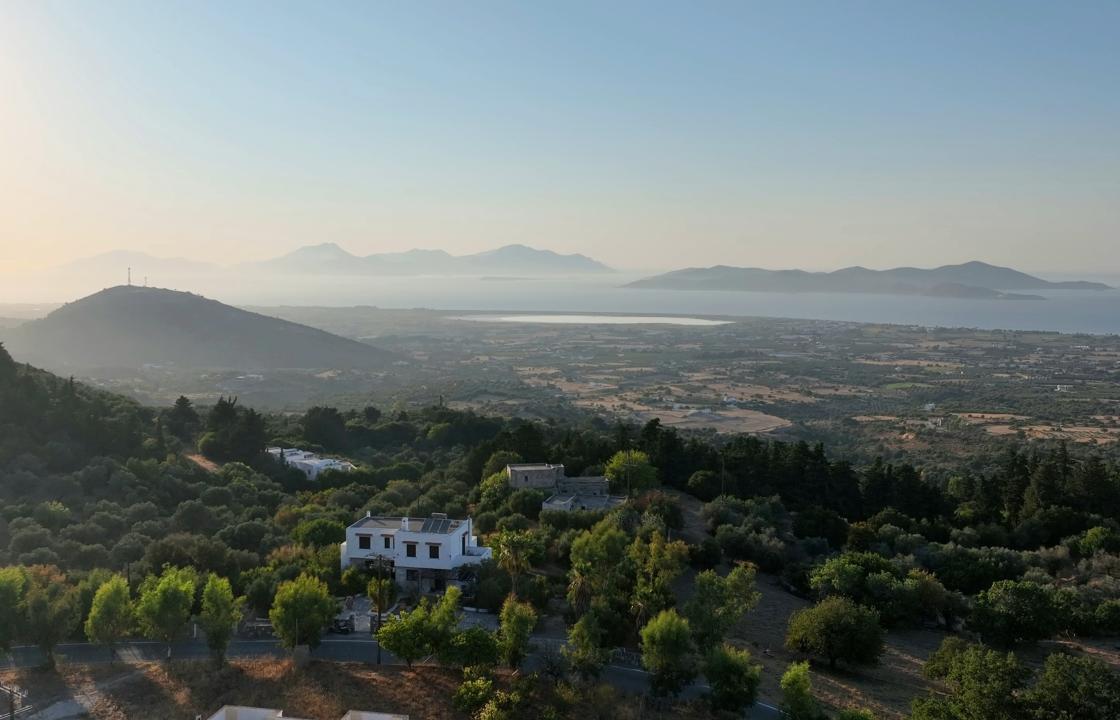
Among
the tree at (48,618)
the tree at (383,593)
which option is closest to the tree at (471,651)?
the tree at (383,593)

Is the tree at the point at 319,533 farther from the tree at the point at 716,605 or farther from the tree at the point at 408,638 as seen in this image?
the tree at the point at 716,605

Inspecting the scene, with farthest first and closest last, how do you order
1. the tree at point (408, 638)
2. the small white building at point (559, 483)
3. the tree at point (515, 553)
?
the small white building at point (559, 483)
the tree at point (515, 553)
the tree at point (408, 638)

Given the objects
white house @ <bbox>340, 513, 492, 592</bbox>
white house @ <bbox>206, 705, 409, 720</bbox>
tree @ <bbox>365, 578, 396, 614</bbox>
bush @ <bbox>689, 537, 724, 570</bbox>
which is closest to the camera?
white house @ <bbox>206, 705, 409, 720</bbox>

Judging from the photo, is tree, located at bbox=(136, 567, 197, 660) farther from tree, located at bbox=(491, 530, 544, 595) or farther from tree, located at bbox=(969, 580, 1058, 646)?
tree, located at bbox=(969, 580, 1058, 646)

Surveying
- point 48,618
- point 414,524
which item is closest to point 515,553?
point 414,524

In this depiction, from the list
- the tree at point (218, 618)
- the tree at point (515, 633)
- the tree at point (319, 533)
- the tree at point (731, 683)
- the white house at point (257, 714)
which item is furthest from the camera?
the tree at point (319, 533)

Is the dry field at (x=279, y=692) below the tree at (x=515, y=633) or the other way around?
below

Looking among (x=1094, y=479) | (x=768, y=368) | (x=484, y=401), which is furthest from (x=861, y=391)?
(x=1094, y=479)

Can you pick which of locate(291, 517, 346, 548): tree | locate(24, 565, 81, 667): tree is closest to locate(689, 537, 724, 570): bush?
locate(291, 517, 346, 548): tree
